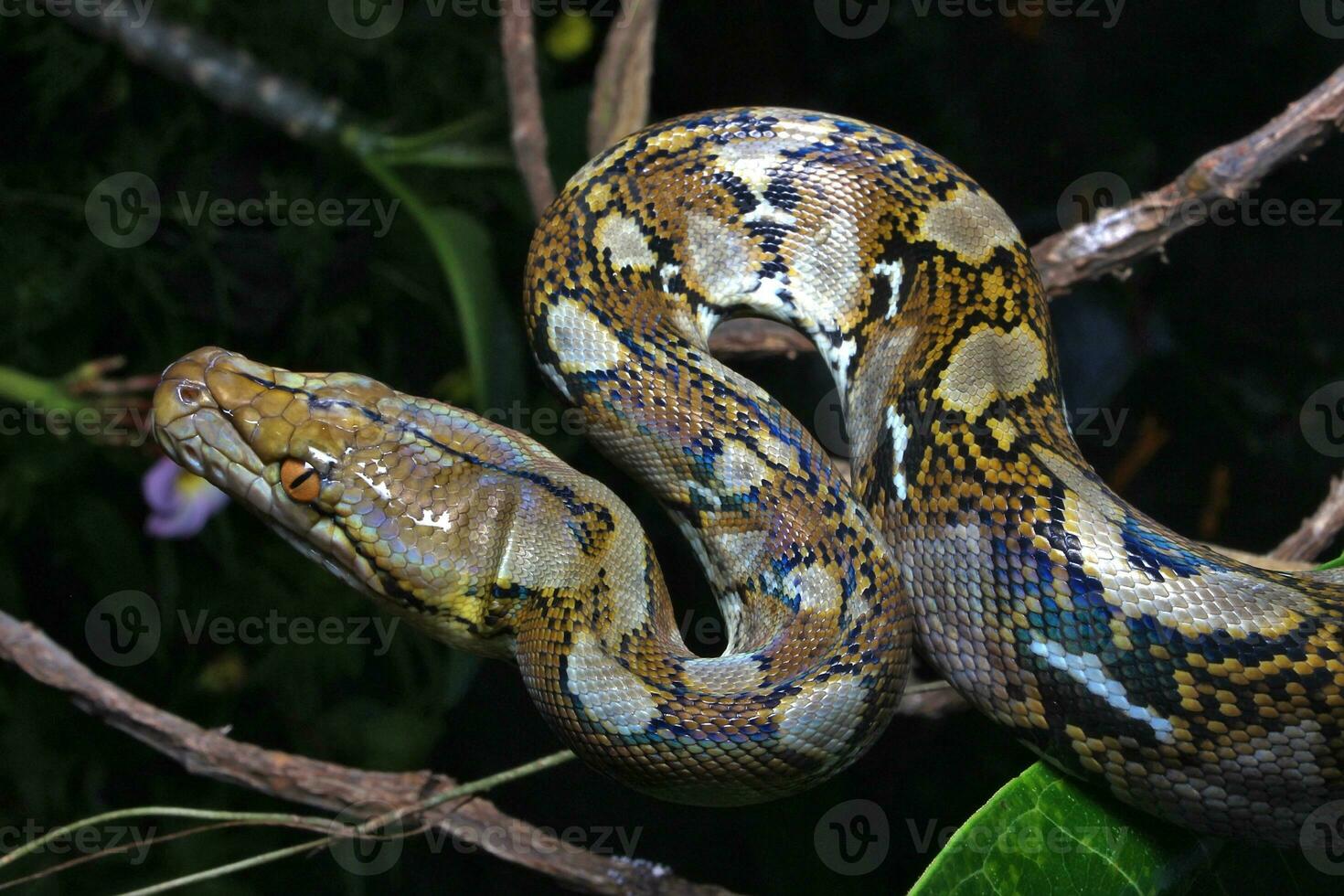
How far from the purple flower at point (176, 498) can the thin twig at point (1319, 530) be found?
376 cm

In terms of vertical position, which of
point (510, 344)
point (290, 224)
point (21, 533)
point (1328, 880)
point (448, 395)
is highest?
point (290, 224)

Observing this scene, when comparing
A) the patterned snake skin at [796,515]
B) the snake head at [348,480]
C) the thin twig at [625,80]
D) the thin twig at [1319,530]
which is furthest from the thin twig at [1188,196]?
the snake head at [348,480]

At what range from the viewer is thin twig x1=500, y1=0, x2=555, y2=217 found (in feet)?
11.7

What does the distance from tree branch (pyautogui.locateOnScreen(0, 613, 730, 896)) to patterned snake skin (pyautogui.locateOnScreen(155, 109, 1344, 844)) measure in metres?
0.53

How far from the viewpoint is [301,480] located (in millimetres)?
2512

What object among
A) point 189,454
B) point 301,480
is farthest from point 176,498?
point 301,480

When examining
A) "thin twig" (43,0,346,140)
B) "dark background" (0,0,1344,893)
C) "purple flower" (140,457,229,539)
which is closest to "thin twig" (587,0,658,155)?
"dark background" (0,0,1344,893)

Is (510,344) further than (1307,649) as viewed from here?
Yes

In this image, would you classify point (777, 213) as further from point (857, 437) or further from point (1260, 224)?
point (1260, 224)

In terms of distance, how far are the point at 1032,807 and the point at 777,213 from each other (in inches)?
76.5

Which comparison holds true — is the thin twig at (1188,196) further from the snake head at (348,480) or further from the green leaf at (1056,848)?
the snake head at (348,480)

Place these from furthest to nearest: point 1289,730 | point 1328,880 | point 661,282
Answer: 1. point 661,282
2. point 1328,880
3. point 1289,730

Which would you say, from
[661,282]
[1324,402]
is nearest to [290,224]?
[661,282]

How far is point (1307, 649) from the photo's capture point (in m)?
2.11
